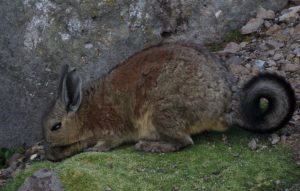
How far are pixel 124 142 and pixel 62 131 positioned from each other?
836mm

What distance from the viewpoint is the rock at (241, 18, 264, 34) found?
11.0 metres

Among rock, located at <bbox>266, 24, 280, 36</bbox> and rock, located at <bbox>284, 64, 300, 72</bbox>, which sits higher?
rock, located at <bbox>266, 24, 280, 36</bbox>

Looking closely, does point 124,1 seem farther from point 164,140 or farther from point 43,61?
point 164,140

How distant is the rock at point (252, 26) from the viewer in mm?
11023

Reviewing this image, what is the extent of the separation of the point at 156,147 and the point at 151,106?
500 millimetres

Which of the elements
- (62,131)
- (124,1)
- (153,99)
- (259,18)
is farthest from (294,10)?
(62,131)

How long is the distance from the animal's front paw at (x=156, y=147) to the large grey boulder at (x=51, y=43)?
1.99 metres

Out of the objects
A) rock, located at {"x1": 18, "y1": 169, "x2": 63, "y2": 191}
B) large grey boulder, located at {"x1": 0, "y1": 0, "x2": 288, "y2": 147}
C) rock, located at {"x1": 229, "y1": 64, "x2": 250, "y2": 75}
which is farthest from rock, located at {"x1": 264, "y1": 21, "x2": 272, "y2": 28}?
rock, located at {"x1": 18, "y1": 169, "x2": 63, "y2": 191}

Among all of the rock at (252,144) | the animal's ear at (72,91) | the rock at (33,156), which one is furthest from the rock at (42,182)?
the rock at (252,144)

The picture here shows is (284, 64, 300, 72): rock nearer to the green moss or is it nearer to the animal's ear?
the animal's ear

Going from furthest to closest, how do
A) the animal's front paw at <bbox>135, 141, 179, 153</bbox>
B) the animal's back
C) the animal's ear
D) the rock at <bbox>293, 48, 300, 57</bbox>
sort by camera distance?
the rock at <bbox>293, 48, 300, 57</bbox> < the animal's ear < the animal's front paw at <bbox>135, 141, 179, 153</bbox> < the animal's back

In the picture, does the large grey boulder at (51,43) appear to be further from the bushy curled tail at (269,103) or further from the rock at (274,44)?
the bushy curled tail at (269,103)

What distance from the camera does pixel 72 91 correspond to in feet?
31.0

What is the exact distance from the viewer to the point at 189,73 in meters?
8.86
